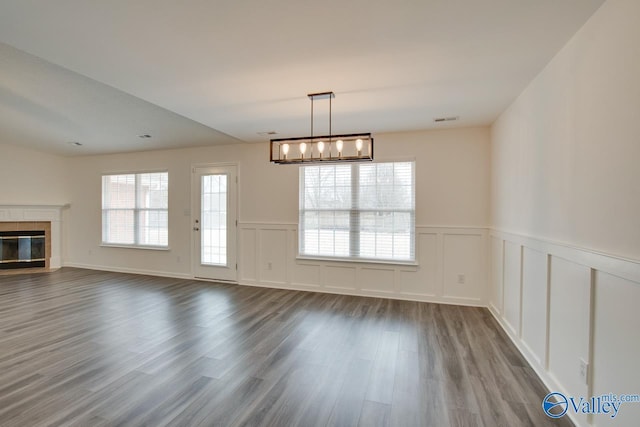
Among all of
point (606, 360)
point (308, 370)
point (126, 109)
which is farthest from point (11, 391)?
point (606, 360)

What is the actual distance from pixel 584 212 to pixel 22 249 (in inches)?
360

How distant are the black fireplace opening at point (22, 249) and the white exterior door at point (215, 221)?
150 inches

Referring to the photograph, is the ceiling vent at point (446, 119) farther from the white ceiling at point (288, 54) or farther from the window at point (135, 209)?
the window at point (135, 209)

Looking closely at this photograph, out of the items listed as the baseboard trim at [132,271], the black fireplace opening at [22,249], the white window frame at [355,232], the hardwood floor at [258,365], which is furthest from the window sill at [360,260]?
the black fireplace opening at [22,249]

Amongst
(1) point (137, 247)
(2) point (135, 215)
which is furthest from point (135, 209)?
(1) point (137, 247)

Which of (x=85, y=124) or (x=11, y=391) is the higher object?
(x=85, y=124)

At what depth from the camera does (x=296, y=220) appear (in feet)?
Result: 16.1

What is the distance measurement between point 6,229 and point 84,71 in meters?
5.89

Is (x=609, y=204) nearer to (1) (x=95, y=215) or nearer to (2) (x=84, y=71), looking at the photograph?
(2) (x=84, y=71)

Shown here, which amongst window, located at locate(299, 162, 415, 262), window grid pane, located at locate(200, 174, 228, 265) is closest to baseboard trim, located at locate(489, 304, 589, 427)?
window, located at locate(299, 162, 415, 262)

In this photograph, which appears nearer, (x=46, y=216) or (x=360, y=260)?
(x=360, y=260)

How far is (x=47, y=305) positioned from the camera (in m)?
4.00

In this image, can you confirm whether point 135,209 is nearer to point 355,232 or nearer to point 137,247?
point 137,247

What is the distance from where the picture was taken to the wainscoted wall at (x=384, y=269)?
411cm
